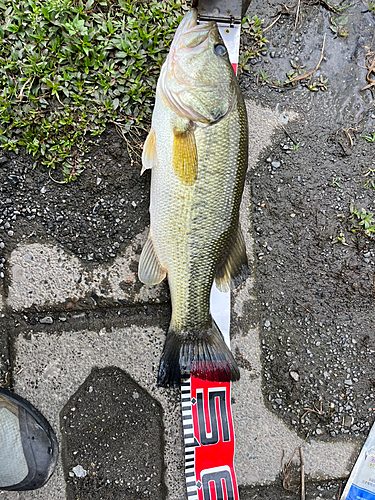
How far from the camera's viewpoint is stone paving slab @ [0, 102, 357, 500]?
7.71 feet

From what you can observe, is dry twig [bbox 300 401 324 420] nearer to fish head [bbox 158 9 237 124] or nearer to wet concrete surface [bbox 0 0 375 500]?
wet concrete surface [bbox 0 0 375 500]

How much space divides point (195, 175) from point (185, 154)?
0.12 m

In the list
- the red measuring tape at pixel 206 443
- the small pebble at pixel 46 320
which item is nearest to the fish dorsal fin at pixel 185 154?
the red measuring tape at pixel 206 443

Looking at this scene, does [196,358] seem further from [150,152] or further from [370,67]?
[370,67]

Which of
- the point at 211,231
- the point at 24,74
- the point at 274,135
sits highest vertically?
the point at 24,74

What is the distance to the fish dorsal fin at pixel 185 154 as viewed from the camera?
6.18 feet

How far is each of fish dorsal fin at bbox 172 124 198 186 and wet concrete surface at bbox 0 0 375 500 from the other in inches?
20.8

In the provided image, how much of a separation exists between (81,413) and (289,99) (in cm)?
255

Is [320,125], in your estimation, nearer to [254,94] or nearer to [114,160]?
[254,94]

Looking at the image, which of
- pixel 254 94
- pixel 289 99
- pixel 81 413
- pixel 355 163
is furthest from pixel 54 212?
pixel 355 163

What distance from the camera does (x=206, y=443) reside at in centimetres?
237

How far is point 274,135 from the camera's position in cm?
251

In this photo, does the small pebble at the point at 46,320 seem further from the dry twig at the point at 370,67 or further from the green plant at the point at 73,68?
the dry twig at the point at 370,67

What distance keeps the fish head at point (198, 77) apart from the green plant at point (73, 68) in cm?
39
